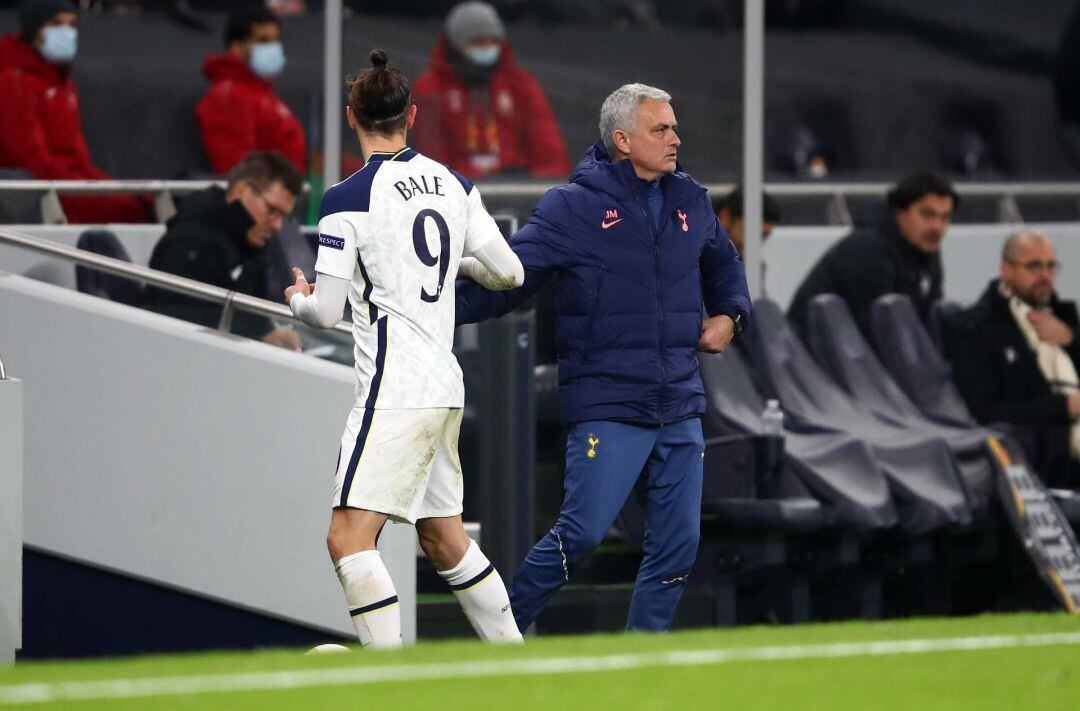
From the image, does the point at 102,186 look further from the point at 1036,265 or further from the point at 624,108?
the point at 1036,265

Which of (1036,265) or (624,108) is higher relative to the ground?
(624,108)

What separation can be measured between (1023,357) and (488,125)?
2.82 m

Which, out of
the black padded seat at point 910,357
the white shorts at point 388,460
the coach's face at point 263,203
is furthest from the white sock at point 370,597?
the black padded seat at point 910,357

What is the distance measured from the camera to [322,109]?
32.0 feet

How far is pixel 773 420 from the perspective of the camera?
8125mm

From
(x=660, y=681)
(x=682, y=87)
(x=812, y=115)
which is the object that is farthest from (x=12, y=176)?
(x=812, y=115)

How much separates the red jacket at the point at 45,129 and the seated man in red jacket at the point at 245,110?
697 mm

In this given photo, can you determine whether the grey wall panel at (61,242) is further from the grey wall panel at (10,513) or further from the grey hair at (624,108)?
the grey hair at (624,108)

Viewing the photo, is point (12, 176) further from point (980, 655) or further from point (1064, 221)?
point (1064, 221)

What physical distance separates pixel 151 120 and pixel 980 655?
7.04 m

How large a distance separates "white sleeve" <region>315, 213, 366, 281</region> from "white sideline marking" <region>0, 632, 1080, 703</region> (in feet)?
4.16

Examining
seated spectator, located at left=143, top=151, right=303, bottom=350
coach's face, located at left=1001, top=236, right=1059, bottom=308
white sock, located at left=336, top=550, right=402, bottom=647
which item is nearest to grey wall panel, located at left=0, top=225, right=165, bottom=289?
seated spectator, located at left=143, top=151, right=303, bottom=350

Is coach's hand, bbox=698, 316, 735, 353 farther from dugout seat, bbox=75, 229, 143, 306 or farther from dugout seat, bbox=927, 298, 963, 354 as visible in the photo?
dugout seat, bbox=927, 298, 963, 354

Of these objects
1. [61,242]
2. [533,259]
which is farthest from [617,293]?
[61,242]
